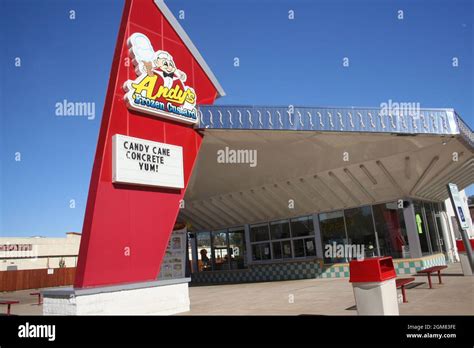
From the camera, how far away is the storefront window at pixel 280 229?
20.0 metres

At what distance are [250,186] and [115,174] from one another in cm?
995

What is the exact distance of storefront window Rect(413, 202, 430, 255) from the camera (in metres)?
16.5

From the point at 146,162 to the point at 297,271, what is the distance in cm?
1225

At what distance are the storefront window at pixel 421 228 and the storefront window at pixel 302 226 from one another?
4.82 metres

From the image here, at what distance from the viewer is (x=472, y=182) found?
2130cm

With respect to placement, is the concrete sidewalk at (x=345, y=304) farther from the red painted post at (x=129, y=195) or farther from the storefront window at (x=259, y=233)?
the storefront window at (x=259, y=233)

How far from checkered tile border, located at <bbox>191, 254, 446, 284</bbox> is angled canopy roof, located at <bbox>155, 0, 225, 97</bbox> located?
10458 mm

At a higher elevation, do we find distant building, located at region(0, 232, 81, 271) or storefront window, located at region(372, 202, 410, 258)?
distant building, located at region(0, 232, 81, 271)

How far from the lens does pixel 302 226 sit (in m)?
19.3

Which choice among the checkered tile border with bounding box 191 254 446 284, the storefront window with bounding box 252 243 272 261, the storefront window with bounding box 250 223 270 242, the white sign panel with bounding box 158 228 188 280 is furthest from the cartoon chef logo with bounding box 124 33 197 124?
the storefront window with bounding box 252 243 272 261

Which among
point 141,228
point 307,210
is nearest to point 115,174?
point 141,228

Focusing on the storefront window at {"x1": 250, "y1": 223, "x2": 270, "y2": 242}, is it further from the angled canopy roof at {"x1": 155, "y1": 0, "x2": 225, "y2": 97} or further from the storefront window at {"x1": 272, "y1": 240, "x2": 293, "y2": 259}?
the angled canopy roof at {"x1": 155, "y1": 0, "x2": 225, "y2": 97}

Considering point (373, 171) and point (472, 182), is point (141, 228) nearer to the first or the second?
point (373, 171)

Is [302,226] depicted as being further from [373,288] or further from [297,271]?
[373,288]
